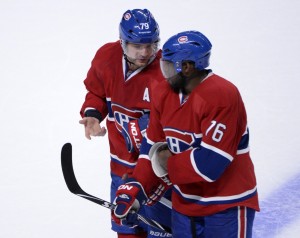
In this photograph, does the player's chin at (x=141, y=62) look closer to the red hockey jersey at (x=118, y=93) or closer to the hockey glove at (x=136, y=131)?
the red hockey jersey at (x=118, y=93)

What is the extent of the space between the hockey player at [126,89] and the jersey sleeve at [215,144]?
0.58 m

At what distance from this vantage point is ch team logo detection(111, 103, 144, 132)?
3.01 m

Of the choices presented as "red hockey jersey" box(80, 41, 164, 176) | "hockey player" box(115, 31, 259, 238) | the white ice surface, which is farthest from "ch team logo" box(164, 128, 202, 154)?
the white ice surface

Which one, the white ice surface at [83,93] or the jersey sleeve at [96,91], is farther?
the white ice surface at [83,93]

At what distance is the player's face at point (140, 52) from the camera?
288 centimetres

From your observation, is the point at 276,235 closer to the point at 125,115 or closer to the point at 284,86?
the point at 125,115

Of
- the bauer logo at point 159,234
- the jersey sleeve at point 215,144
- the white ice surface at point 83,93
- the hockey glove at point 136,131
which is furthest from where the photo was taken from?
the white ice surface at point 83,93

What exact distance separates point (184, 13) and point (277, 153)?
2.08 metres

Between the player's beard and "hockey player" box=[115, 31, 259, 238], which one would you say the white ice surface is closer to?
"hockey player" box=[115, 31, 259, 238]

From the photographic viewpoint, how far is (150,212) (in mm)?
3105

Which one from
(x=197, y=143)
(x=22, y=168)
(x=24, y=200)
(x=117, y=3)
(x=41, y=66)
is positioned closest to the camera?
(x=197, y=143)

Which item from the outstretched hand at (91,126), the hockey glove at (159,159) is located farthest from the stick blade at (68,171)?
the hockey glove at (159,159)

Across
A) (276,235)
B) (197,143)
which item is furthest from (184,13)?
(197,143)

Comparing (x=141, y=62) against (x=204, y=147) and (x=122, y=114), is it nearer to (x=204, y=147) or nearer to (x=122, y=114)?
(x=122, y=114)
